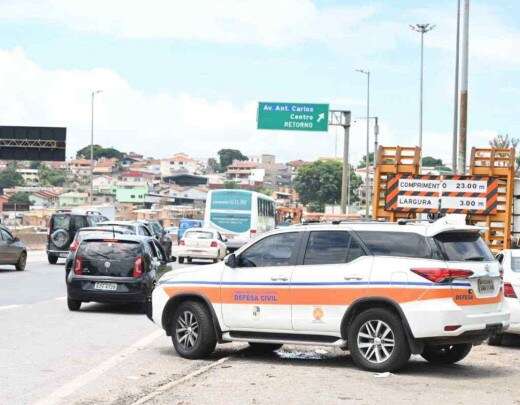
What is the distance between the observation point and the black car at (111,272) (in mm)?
18328

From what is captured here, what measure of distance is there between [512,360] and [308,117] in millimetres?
39429

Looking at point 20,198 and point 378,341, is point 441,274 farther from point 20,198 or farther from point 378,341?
point 20,198

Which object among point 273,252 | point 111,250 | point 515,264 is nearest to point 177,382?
point 273,252

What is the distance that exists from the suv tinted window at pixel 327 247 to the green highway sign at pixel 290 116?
40189mm

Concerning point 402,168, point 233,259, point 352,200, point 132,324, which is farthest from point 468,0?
point 352,200

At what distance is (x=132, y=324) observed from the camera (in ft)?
54.0

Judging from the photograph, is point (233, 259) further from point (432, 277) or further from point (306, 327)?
point (432, 277)

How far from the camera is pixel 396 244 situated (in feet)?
36.7

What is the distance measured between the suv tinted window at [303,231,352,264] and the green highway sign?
132ft

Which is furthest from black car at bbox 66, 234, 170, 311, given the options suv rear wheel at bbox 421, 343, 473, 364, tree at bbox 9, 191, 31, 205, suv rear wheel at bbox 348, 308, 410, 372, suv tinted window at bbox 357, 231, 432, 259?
tree at bbox 9, 191, 31, 205

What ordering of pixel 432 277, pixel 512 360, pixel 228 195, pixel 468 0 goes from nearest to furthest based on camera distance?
pixel 432 277 → pixel 512 360 → pixel 468 0 → pixel 228 195

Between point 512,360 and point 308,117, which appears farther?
point 308,117

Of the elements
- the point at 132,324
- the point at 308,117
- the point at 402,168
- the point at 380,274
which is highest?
the point at 308,117

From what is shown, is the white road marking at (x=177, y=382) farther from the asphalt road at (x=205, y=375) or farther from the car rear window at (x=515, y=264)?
the car rear window at (x=515, y=264)
